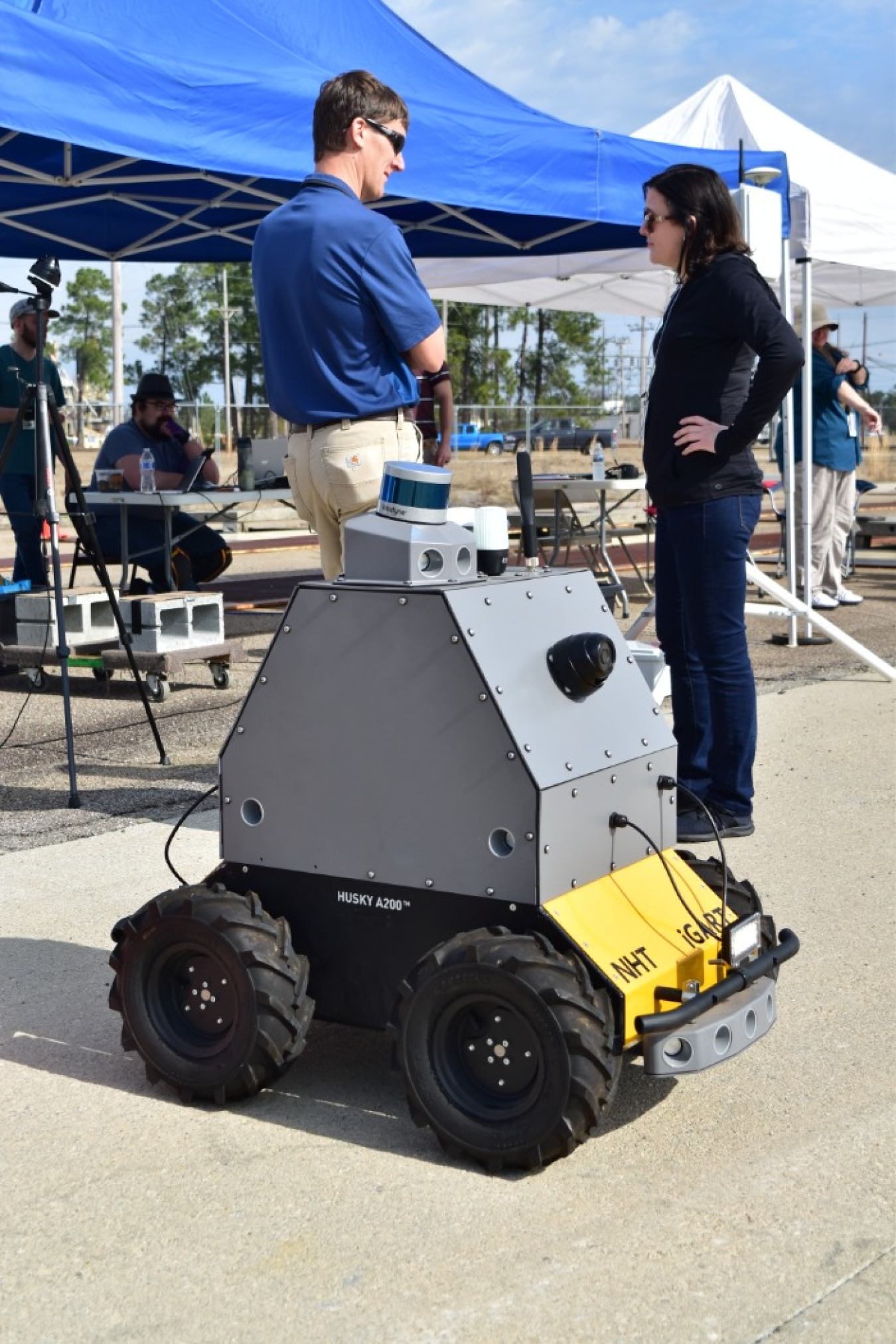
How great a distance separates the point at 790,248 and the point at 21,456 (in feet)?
15.7

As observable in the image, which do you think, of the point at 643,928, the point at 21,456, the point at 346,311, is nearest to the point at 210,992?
the point at 643,928

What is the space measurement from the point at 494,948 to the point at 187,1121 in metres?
0.73

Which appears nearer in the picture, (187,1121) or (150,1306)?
(150,1306)

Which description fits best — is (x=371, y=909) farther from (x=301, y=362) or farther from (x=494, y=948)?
(x=301, y=362)

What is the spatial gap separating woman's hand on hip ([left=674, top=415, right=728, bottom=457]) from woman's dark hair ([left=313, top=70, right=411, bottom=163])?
119 cm

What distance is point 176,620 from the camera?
7629 millimetres

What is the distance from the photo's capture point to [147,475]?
8.84 metres

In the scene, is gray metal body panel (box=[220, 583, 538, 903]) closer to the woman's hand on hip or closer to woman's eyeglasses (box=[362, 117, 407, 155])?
woman's eyeglasses (box=[362, 117, 407, 155])

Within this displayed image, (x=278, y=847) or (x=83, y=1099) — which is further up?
(x=278, y=847)

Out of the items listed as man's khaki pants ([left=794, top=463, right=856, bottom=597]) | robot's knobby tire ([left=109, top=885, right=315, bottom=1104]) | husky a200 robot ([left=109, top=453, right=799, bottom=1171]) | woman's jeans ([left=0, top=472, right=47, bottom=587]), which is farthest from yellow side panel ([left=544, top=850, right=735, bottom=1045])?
man's khaki pants ([left=794, top=463, right=856, bottom=597])

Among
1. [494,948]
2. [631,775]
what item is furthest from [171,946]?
[631,775]

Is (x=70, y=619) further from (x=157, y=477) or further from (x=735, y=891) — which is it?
(x=735, y=891)

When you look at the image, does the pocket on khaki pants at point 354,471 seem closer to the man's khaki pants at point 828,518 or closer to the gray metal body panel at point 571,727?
the gray metal body panel at point 571,727

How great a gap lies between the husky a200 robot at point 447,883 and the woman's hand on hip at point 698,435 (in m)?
1.45
